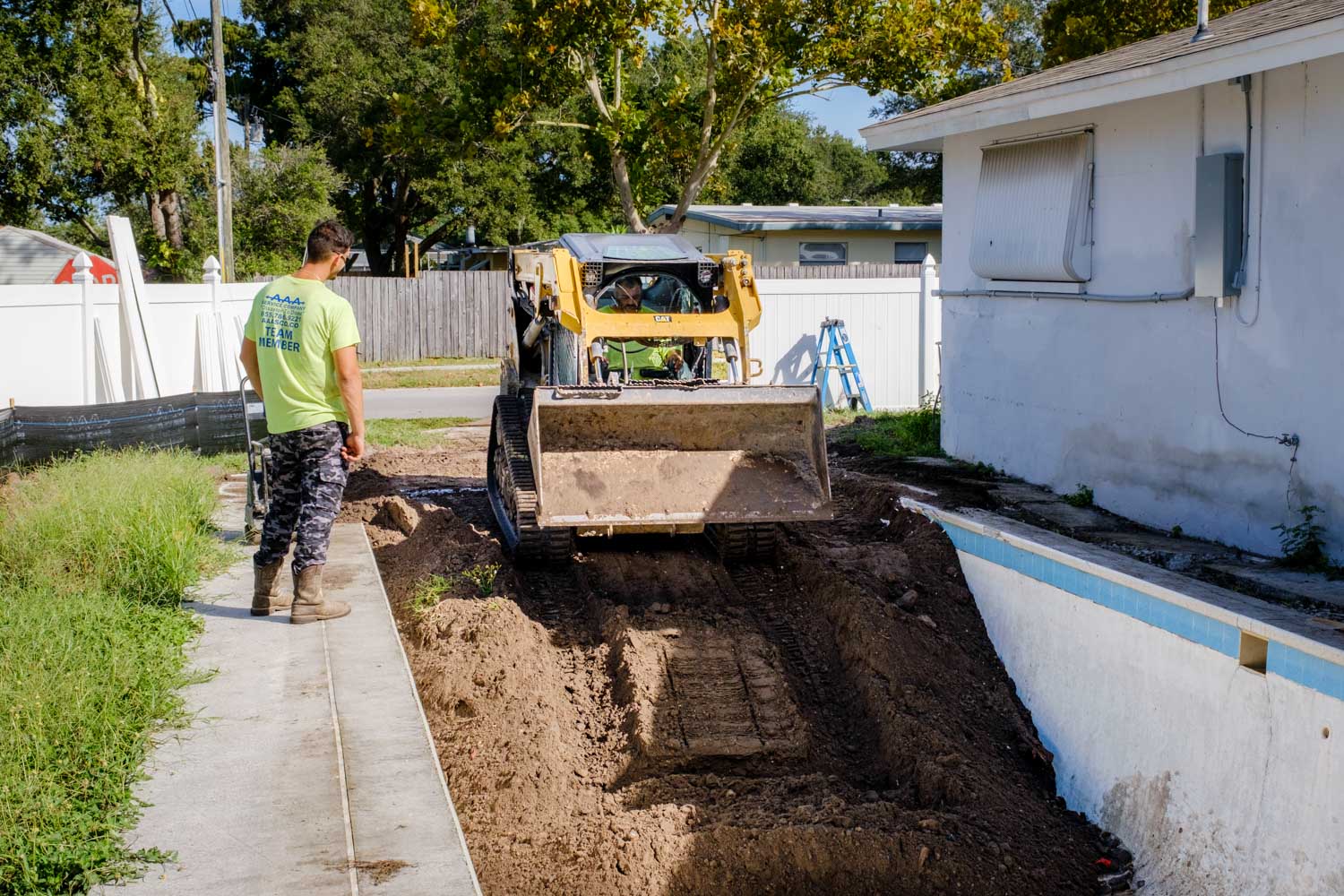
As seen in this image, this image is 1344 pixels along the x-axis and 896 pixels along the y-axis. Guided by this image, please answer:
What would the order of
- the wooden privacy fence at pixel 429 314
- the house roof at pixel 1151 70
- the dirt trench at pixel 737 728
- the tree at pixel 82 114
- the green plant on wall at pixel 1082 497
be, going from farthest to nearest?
1. the tree at pixel 82 114
2. the wooden privacy fence at pixel 429 314
3. the green plant on wall at pixel 1082 497
4. the house roof at pixel 1151 70
5. the dirt trench at pixel 737 728

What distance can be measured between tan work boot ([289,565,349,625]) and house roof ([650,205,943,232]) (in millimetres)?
20940

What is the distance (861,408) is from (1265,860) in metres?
14.5

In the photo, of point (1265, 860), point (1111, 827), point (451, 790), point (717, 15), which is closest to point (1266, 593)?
point (1111, 827)

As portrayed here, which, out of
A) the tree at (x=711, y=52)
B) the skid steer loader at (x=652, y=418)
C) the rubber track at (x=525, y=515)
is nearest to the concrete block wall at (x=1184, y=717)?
the skid steer loader at (x=652, y=418)

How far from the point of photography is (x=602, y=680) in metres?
7.12

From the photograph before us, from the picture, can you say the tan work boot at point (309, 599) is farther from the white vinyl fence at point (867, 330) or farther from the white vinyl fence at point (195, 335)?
the white vinyl fence at point (867, 330)

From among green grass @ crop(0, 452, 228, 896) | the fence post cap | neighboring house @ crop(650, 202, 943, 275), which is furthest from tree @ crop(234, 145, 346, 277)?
green grass @ crop(0, 452, 228, 896)

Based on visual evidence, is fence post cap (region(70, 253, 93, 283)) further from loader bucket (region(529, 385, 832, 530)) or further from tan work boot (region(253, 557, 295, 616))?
tan work boot (region(253, 557, 295, 616))

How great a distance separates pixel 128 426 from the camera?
13.0m

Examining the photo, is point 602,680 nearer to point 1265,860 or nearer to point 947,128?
point 1265,860

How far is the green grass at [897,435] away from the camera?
47.5ft

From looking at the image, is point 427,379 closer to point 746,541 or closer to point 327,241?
point 746,541

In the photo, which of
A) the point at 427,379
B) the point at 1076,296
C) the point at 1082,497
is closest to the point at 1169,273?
the point at 1076,296

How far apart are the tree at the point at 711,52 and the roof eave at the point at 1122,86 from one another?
887 cm
